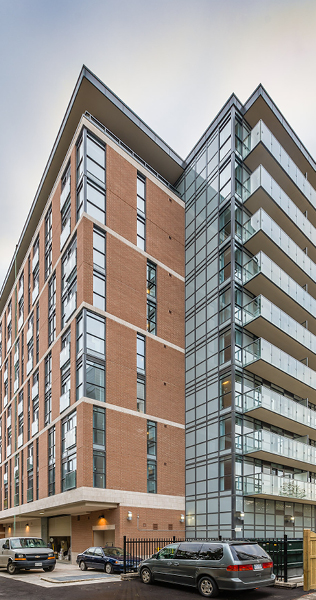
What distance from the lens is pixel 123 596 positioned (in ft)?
45.0

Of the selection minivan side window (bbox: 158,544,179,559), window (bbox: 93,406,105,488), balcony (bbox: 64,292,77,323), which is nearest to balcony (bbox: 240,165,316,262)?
balcony (bbox: 64,292,77,323)

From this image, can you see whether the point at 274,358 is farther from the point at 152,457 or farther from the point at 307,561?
the point at 307,561

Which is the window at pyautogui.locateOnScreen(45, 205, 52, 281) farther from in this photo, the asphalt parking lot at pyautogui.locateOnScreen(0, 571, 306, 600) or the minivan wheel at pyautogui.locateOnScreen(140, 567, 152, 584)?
the minivan wheel at pyautogui.locateOnScreen(140, 567, 152, 584)

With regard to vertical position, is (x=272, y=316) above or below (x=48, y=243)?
below

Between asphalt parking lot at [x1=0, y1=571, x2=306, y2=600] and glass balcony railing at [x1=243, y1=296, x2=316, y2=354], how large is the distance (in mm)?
14359

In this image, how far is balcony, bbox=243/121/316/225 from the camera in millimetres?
29297

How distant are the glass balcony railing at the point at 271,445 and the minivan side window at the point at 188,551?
1071 cm

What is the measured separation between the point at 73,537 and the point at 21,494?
31.0ft

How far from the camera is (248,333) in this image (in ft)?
92.5

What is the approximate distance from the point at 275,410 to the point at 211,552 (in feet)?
44.9

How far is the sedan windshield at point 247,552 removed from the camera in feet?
44.9

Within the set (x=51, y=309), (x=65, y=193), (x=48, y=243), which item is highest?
(x=65, y=193)

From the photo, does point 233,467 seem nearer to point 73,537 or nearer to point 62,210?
point 73,537

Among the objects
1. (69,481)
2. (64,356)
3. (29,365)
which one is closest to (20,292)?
(29,365)
